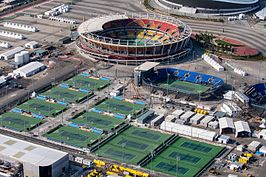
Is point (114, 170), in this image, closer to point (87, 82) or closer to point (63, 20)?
point (87, 82)

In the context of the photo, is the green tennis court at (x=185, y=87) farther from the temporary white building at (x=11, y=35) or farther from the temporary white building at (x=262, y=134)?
the temporary white building at (x=11, y=35)

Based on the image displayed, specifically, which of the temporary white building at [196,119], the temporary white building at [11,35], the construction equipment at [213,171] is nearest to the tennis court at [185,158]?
the construction equipment at [213,171]

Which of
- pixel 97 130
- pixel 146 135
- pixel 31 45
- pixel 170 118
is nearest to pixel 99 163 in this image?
pixel 97 130

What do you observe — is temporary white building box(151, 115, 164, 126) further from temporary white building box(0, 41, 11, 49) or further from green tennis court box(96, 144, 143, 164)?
temporary white building box(0, 41, 11, 49)

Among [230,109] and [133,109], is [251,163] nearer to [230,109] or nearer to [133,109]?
[230,109]

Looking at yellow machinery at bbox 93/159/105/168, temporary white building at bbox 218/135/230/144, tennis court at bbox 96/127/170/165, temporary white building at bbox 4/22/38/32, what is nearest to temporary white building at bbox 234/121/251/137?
temporary white building at bbox 218/135/230/144

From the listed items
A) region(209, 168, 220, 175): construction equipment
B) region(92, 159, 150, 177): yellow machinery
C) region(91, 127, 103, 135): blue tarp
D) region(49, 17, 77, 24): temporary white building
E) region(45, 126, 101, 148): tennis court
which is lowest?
region(92, 159, 150, 177): yellow machinery
